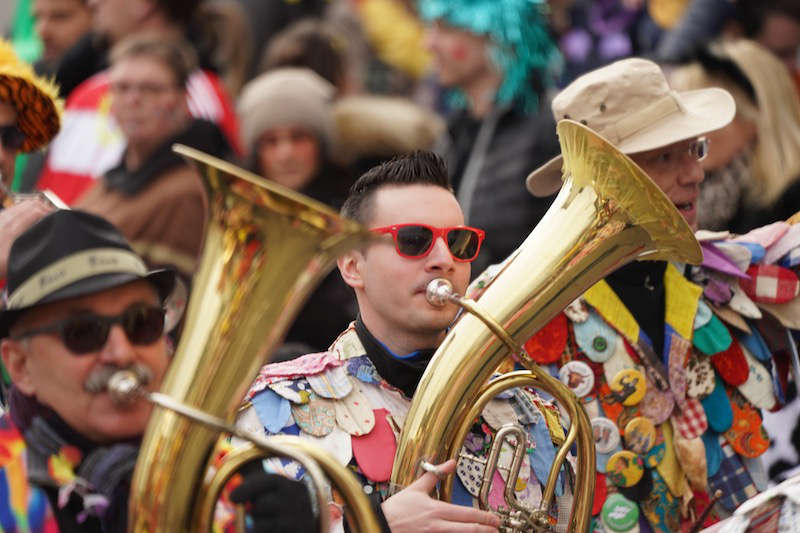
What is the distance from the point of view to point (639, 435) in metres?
4.42

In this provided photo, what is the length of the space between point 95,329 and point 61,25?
560 centimetres

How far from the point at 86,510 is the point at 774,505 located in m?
1.45

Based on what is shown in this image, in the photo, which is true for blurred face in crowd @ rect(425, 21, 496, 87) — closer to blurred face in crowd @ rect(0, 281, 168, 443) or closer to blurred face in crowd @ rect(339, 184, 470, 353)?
blurred face in crowd @ rect(339, 184, 470, 353)

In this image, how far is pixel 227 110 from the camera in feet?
25.7

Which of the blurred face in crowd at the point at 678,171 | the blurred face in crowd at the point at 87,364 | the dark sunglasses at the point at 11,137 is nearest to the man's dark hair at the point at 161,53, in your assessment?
the dark sunglasses at the point at 11,137

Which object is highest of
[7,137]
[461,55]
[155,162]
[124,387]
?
[461,55]

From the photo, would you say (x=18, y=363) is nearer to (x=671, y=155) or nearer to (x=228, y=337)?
(x=228, y=337)

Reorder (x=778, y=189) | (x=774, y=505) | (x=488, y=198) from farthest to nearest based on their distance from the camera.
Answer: (x=488, y=198) < (x=778, y=189) < (x=774, y=505)

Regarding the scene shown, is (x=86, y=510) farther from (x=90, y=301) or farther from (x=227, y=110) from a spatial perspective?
(x=227, y=110)

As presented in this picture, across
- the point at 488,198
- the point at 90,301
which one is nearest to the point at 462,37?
the point at 488,198

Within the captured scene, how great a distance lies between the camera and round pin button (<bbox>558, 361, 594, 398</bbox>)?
4426 mm

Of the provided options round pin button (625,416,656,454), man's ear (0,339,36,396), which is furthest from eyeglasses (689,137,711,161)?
man's ear (0,339,36,396)

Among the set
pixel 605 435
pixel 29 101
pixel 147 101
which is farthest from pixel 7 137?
pixel 147 101

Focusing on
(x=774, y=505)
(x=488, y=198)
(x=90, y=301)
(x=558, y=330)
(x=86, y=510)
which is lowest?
(x=86, y=510)
